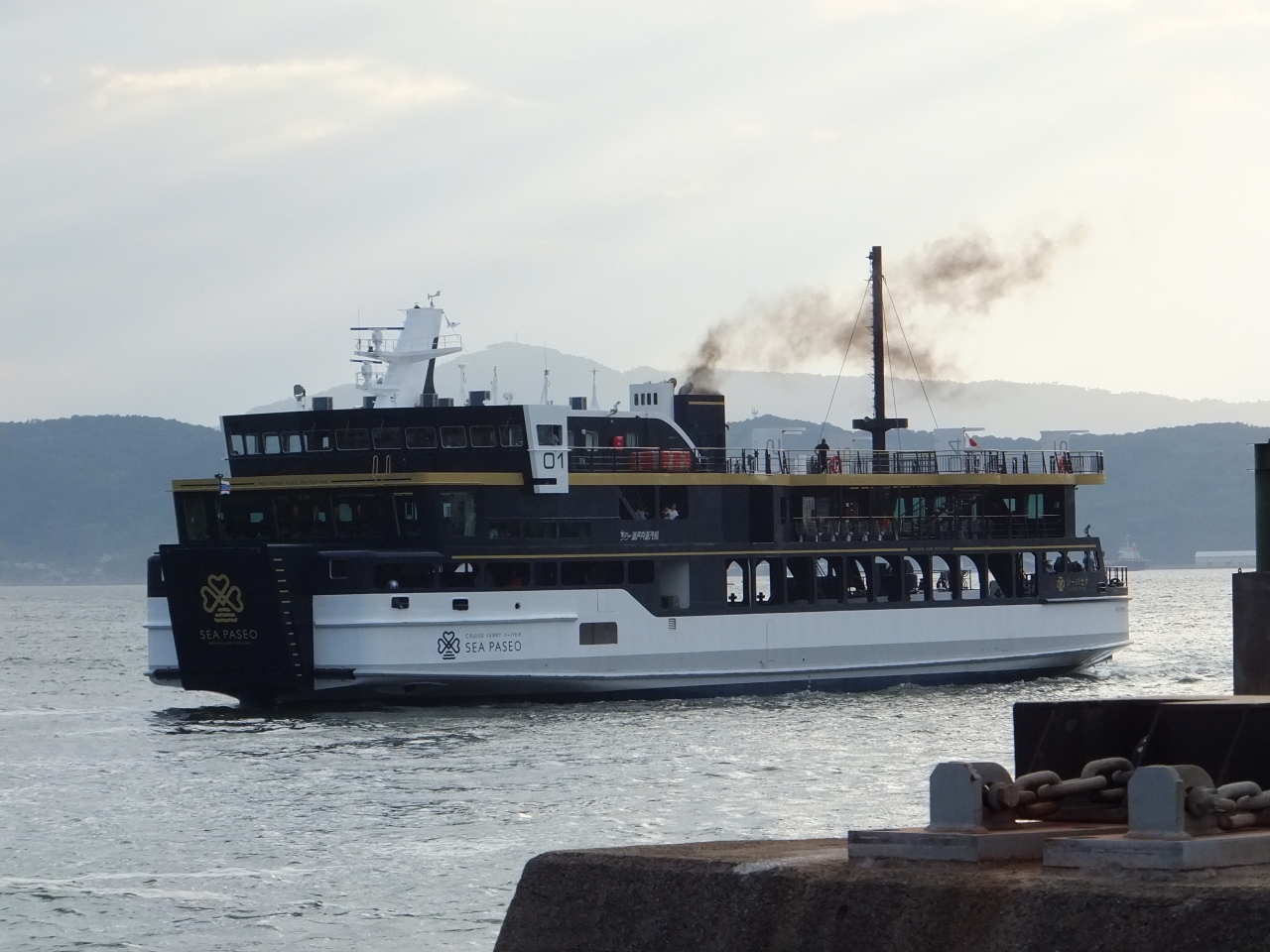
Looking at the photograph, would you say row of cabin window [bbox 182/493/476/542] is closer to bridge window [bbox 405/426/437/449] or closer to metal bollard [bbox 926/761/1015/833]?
bridge window [bbox 405/426/437/449]

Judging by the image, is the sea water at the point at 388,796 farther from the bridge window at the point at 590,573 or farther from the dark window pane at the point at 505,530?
the dark window pane at the point at 505,530

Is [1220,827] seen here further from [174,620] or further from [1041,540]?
[1041,540]

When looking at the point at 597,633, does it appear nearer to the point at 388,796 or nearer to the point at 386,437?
the point at 386,437

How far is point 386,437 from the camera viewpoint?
34.8 m

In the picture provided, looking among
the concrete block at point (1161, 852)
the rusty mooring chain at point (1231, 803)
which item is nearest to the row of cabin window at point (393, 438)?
the rusty mooring chain at point (1231, 803)

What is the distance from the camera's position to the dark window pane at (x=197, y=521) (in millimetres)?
34969

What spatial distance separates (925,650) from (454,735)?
13.5 metres

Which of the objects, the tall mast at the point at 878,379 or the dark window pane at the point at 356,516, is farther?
the tall mast at the point at 878,379

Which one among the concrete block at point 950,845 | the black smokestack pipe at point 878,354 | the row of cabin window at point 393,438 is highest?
the black smokestack pipe at point 878,354

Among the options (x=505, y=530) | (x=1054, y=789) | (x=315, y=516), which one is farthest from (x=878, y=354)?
(x=1054, y=789)

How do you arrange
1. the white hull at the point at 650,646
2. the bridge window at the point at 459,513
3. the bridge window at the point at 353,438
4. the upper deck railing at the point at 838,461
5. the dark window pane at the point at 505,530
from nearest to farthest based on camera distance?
the white hull at the point at 650,646
the bridge window at the point at 459,513
the dark window pane at the point at 505,530
the bridge window at the point at 353,438
the upper deck railing at the point at 838,461

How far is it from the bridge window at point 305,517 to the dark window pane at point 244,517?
40cm

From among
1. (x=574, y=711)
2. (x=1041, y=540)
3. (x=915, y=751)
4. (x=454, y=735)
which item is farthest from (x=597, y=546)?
(x=1041, y=540)

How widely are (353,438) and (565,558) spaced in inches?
174
